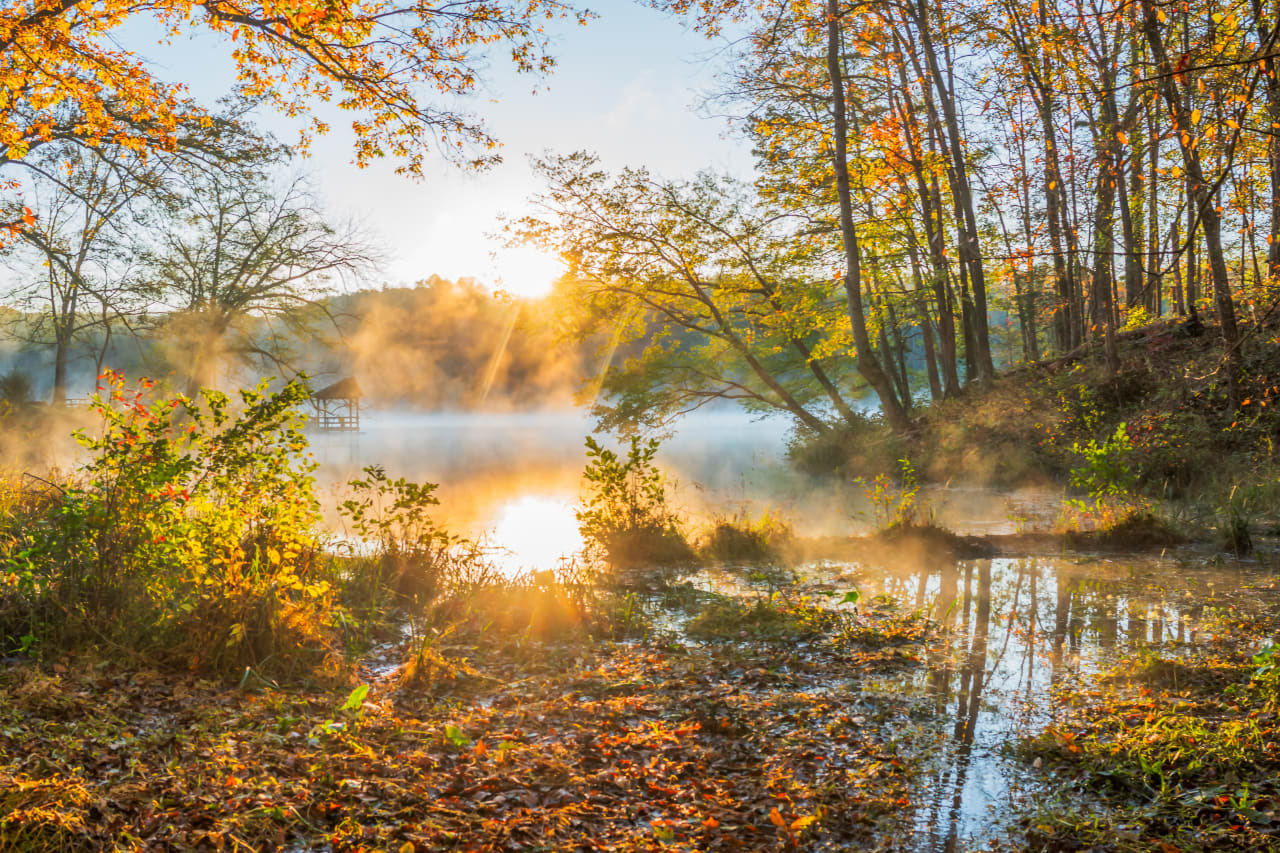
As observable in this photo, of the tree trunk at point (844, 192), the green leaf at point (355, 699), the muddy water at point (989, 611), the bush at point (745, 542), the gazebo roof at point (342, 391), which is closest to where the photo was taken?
the muddy water at point (989, 611)

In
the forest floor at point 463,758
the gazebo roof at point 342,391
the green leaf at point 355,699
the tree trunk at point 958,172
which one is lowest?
the forest floor at point 463,758

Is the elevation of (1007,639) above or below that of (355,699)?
below

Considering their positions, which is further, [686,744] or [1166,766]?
[686,744]

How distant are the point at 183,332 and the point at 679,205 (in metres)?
15.2

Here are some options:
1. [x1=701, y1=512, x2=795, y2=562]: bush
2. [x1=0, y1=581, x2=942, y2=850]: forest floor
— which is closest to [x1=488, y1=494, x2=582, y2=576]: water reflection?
→ [x1=701, y1=512, x2=795, y2=562]: bush

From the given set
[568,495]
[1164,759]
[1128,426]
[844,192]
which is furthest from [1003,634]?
[568,495]

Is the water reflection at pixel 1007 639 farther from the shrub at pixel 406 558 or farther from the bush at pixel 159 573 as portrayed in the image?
the shrub at pixel 406 558

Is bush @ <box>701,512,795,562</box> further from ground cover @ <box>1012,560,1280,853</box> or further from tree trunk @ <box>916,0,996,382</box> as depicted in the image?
tree trunk @ <box>916,0,996,382</box>

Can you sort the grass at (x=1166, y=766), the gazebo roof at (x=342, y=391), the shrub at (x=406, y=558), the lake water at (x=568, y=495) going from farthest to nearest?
the gazebo roof at (x=342, y=391) → the lake water at (x=568, y=495) → the shrub at (x=406, y=558) → the grass at (x=1166, y=766)

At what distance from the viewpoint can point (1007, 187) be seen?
14.0 meters

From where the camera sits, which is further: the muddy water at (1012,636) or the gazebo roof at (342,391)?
the gazebo roof at (342,391)

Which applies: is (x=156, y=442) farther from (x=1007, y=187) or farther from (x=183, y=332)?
(x=183, y=332)

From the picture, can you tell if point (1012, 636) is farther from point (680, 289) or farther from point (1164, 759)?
point (680, 289)

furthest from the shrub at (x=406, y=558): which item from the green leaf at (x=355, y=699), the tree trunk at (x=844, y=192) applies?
the tree trunk at (x=844, y=192)
